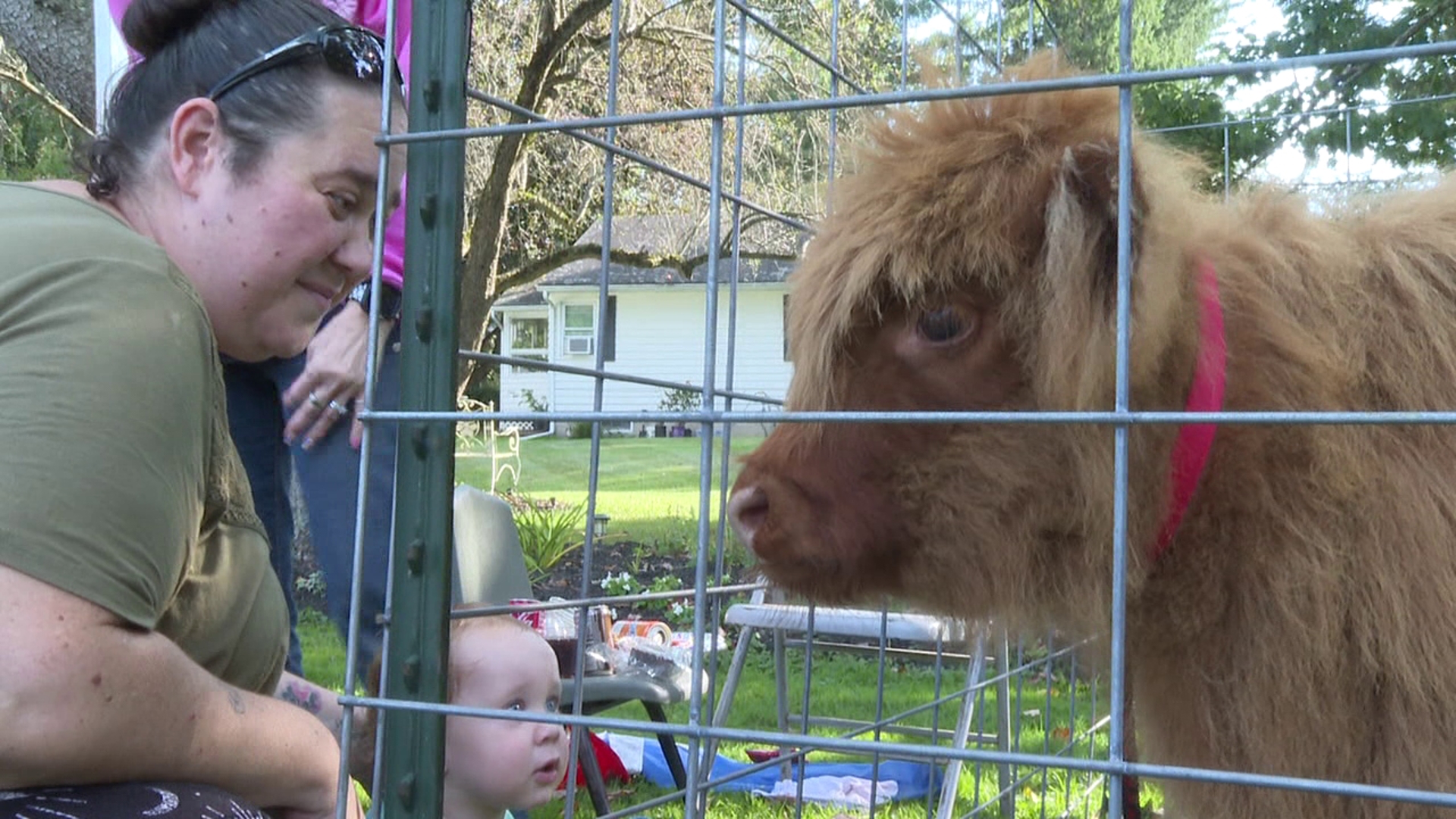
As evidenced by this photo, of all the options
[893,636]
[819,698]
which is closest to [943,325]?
[893,636]

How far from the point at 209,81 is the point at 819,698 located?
549 cm

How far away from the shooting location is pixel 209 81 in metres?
1.83

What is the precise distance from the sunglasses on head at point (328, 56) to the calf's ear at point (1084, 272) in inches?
38.7

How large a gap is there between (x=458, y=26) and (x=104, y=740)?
3.40 feet

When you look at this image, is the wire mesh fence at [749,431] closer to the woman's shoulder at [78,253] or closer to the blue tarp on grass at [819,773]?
the blue tarp on grass at [819,773]

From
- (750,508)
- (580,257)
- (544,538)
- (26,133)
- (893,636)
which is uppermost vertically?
(26,133)

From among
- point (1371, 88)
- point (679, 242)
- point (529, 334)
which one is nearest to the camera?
point (1371, 88)

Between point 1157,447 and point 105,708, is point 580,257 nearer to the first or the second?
point 1157,447

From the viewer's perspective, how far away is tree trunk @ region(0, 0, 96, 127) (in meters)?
5.76

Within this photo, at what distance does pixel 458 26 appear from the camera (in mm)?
1808

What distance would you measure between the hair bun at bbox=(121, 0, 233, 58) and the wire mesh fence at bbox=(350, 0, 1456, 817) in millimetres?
381

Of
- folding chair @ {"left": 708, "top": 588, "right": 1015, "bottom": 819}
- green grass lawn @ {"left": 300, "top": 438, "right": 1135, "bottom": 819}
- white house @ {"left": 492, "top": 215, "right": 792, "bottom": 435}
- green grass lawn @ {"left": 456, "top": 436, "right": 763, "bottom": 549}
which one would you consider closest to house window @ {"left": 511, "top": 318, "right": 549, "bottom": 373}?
white house @ {"left": 492, "top": 215, "right": 792, "bottom": 435}

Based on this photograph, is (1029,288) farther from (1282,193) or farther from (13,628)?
(13,628)

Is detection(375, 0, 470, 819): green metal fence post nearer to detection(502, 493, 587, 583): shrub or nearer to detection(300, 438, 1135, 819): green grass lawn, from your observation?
detection(300, 438, 1135, 819): green grass lawn
